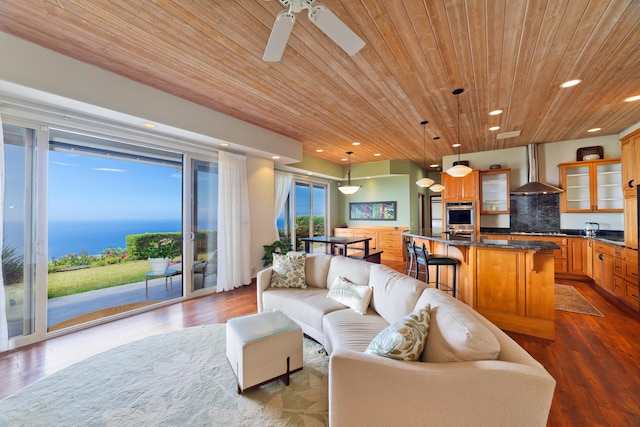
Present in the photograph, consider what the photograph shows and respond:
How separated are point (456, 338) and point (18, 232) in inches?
163

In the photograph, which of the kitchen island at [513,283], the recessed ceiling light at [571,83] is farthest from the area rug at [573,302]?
the recessed ceiling light at [571,83]

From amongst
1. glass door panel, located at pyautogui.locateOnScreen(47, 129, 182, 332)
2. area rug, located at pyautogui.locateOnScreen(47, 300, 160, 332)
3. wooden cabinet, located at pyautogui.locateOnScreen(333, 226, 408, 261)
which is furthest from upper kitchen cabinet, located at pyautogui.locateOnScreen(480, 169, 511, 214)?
area rug, located at pyautogui.locateOnScreen(47, 300, 160, 332)

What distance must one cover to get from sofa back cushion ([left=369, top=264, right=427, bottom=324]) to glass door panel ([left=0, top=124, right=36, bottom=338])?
3668 mm

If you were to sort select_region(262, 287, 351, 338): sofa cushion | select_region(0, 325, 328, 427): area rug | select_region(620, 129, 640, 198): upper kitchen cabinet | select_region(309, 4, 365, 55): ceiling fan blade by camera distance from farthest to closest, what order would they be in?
select_region(620, 129, 640, 198): upper kitchen cabinet → select_region(262, 287, 351, 338): sofa cushion → select_region(0, 325, 328, 427): area rug → select_region(309, 4, 365, 55): ceiling fan blade

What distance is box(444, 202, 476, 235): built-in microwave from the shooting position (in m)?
6.04

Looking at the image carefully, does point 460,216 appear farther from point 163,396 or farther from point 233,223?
point 163,396

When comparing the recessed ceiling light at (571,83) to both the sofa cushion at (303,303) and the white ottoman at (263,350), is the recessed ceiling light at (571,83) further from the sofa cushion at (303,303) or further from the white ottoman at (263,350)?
the white ottoman at (263,350)

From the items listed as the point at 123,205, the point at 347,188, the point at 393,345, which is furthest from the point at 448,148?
the point at 123,205

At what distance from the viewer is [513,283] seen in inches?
116

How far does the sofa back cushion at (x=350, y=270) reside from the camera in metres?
2.76

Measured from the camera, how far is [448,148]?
6086 mm

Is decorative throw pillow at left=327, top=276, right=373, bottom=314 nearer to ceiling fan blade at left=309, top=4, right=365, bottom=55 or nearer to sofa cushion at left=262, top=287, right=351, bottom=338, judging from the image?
sofa cushion at left=262, top=287, right=351, bottom=338

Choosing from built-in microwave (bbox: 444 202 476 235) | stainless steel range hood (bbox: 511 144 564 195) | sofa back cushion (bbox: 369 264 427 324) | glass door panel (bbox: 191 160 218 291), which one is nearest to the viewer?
sofa back cushion (bbox: 369 264 427 324)

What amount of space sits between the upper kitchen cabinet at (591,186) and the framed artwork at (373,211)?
390 cm
